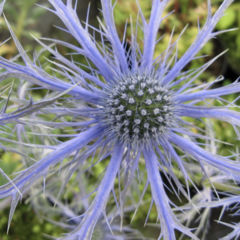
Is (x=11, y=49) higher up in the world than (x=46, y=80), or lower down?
higher up

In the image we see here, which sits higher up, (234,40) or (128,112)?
(234,40)

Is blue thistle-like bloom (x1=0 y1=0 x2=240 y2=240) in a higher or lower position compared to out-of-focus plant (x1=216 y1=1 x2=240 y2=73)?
lower

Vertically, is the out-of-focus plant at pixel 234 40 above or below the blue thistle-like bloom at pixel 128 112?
above

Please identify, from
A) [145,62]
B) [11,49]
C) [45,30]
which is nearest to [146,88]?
[145,62]

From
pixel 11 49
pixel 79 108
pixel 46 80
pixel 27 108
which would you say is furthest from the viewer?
pixel 11 49

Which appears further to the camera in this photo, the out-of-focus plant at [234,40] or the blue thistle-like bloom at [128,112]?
the out-of-focus plant at [234,40]

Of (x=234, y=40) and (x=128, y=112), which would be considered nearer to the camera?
(x=128, y=112)

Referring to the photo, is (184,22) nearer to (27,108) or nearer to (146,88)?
(146,88)

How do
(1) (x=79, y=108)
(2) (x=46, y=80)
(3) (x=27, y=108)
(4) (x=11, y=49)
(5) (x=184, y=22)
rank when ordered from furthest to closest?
(5) (x=184, y=22) < (4) (x=11, y=49) < (1) (x=79, y=108) < (2) (x=46, y=80) < (3) (x=27, y=108)

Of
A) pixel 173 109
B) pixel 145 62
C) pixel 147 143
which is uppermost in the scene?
pixel 145 62

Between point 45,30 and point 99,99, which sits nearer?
point 99,99

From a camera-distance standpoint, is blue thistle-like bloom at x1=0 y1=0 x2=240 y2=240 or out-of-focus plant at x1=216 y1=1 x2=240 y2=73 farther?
out-of-focus plant at x1=216 y1=1 x2=240 y2=73
